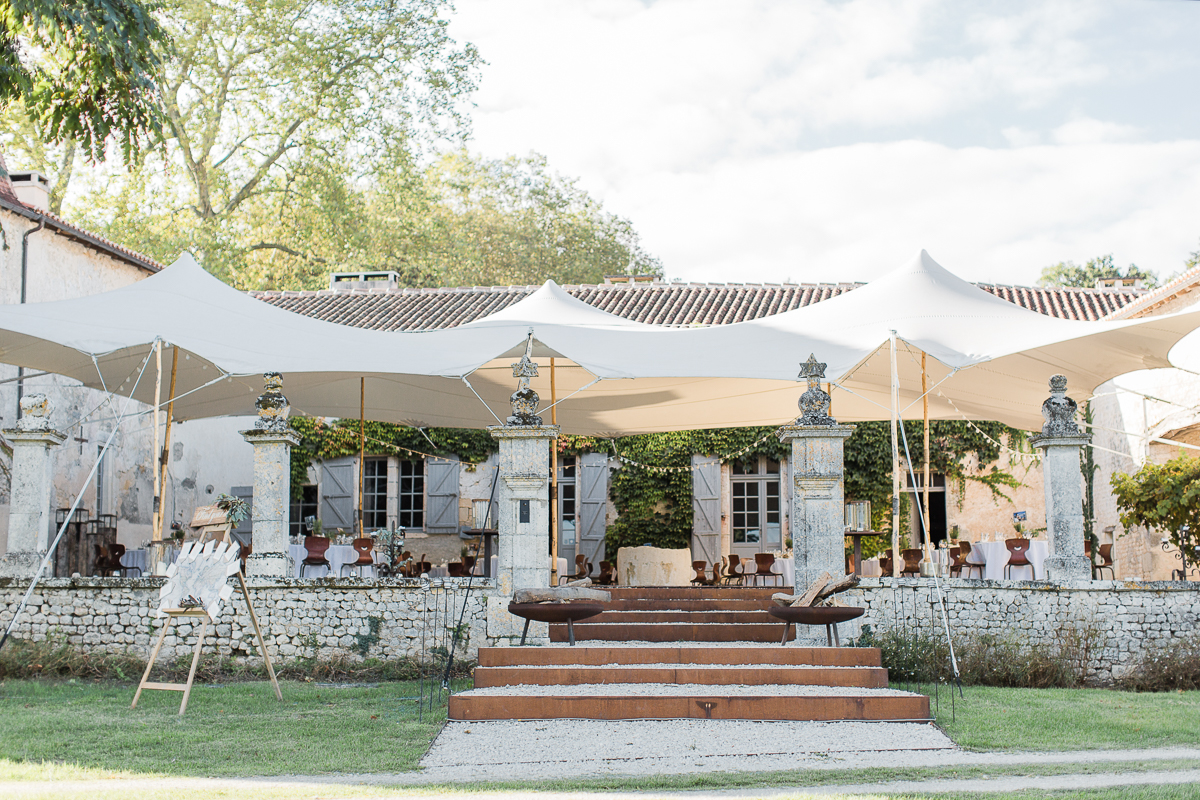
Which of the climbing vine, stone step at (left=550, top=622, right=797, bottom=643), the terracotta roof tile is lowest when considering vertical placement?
stone step at (left=550, top=622, right=797, bottom=643)

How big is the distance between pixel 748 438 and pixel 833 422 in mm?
6797

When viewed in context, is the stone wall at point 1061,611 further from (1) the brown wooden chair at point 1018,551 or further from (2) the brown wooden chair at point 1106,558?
(2) the brown wooden chair at point 1106,558

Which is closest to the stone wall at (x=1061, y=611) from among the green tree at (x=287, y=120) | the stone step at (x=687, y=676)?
the stone step at (x=687, y=676)

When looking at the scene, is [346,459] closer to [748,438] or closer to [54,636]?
[748,438]

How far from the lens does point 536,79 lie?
6023 mm

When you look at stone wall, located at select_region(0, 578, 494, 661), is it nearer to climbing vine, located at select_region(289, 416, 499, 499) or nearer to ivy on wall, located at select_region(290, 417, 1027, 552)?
ivy on wall, located at select_region(290, 417, 1027, 552)

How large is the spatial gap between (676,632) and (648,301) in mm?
9342

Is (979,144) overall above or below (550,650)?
above

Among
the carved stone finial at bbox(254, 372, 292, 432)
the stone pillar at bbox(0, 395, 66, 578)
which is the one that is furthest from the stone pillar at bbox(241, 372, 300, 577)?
the stone pillar at bbox(0, 395, 66, 578)

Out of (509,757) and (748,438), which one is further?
(748,438)

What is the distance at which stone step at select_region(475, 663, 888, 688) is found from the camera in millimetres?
6820

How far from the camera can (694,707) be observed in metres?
6.14

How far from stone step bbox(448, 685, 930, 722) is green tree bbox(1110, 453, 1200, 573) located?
461 centimetres

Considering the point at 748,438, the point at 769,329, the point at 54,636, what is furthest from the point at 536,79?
the point at 748,438
